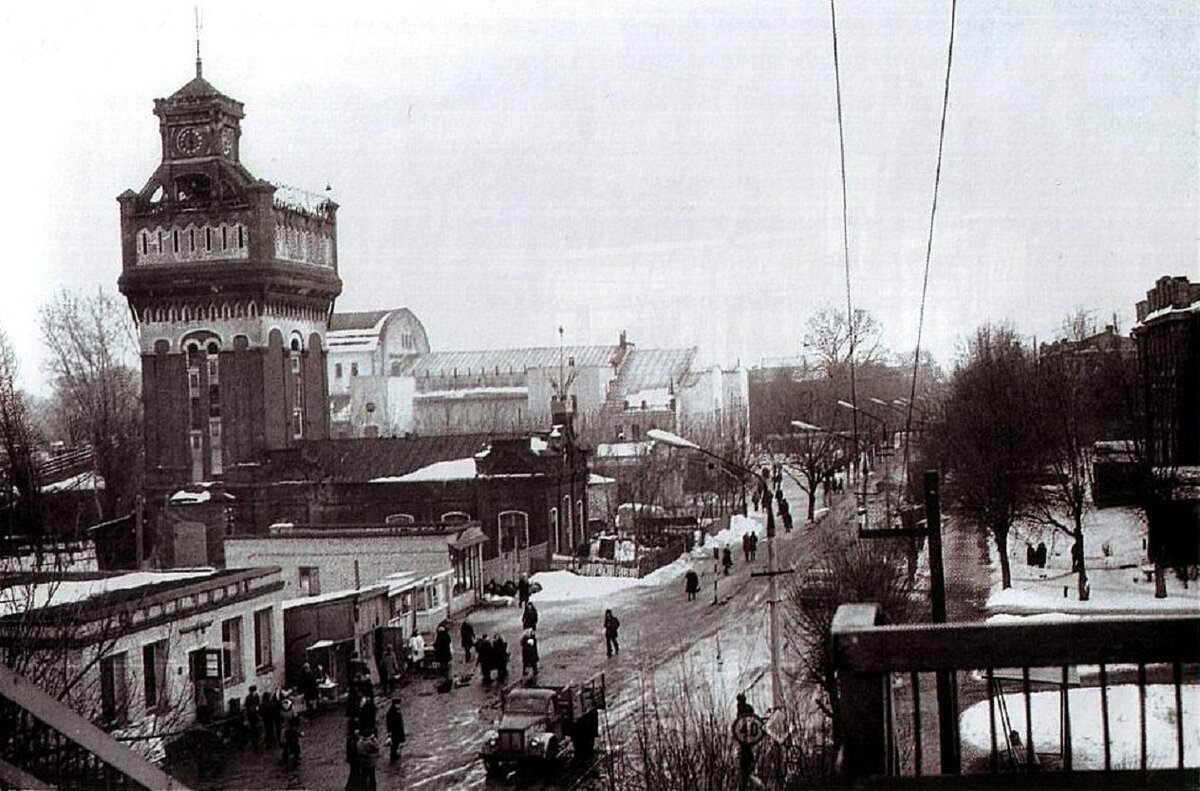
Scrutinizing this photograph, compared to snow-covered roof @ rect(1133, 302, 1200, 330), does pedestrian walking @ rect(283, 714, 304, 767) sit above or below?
below

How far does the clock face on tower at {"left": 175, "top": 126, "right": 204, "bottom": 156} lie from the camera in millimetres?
5711

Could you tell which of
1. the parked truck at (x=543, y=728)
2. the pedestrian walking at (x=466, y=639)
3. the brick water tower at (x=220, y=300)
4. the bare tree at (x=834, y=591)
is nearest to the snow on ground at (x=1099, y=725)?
the bare tree at (x=834, y=591)

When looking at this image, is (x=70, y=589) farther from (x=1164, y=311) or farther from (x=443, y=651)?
(x=1164, y=311)

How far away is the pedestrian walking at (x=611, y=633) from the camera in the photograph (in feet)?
19.9

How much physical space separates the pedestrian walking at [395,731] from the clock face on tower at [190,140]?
2.86 m

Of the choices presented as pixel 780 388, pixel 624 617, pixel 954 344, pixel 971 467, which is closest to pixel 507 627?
pixel 624 617

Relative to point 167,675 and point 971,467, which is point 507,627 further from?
point 971,467

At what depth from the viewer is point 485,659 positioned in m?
6.12

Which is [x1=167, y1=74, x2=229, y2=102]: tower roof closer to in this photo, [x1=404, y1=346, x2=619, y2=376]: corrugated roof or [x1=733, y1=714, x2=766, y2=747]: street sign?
[x1=404, y1=346, x2=619, y2=376]: corrugated roof

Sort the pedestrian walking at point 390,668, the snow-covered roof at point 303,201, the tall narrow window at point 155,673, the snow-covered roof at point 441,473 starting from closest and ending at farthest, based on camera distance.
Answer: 1. the tall narrow window at point 155,673
2. the pedestrian walking at point 390,668
3. the snow-covered roof at point 303,201
4. the snow-covered roof at point 441,473

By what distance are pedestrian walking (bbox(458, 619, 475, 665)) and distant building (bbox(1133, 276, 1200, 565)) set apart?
3771 millimetres

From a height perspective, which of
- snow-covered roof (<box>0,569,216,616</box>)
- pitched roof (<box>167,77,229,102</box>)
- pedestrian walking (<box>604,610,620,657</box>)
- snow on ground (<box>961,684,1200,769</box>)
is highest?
pitched roof (<box>167,77,229,102</box>)

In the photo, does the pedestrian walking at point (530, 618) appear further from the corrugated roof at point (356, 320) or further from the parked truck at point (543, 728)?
the corrugated roof at point (356, 320)

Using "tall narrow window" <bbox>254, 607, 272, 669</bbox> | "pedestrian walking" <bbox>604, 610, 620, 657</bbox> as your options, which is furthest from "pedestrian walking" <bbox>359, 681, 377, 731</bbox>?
"pedestrian walking" <bbox>604, 610, 620, 657</bbox>
